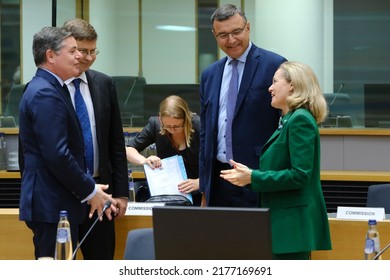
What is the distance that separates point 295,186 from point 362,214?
30.2 inches

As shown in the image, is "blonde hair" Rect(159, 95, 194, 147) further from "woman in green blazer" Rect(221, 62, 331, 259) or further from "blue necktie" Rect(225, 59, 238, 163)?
"woman in green blazer" Rect(221, 62, 331, 259)

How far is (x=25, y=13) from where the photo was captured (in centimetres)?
828

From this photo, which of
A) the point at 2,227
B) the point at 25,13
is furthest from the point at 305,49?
the point at 2,227

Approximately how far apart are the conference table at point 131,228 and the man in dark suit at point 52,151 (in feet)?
1.45

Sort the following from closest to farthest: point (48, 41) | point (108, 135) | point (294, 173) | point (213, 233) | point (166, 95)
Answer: point (213, 233)
point (294, 173)
point (48, 41)
point (108, 135)
point (166, 95)

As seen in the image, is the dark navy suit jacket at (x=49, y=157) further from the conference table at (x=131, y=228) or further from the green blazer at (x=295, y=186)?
the green blazer at (x=295, y=186)

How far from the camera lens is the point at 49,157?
11.6 ft

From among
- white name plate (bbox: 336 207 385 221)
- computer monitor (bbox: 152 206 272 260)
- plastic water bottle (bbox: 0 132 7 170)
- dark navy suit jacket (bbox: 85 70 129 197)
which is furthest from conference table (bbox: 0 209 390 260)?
plastic water bottle (bbox: 0 132 7 170)

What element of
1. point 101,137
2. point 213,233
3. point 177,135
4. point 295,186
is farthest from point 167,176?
point 213,233

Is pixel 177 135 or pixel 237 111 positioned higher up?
pixel 237 111

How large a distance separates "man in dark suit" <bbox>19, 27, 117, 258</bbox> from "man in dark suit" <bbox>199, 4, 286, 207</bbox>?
71 centimetres

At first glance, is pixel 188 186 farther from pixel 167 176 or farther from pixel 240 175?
pixel 240 175

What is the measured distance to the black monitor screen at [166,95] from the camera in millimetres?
8031

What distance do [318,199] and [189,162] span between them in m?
1.52
